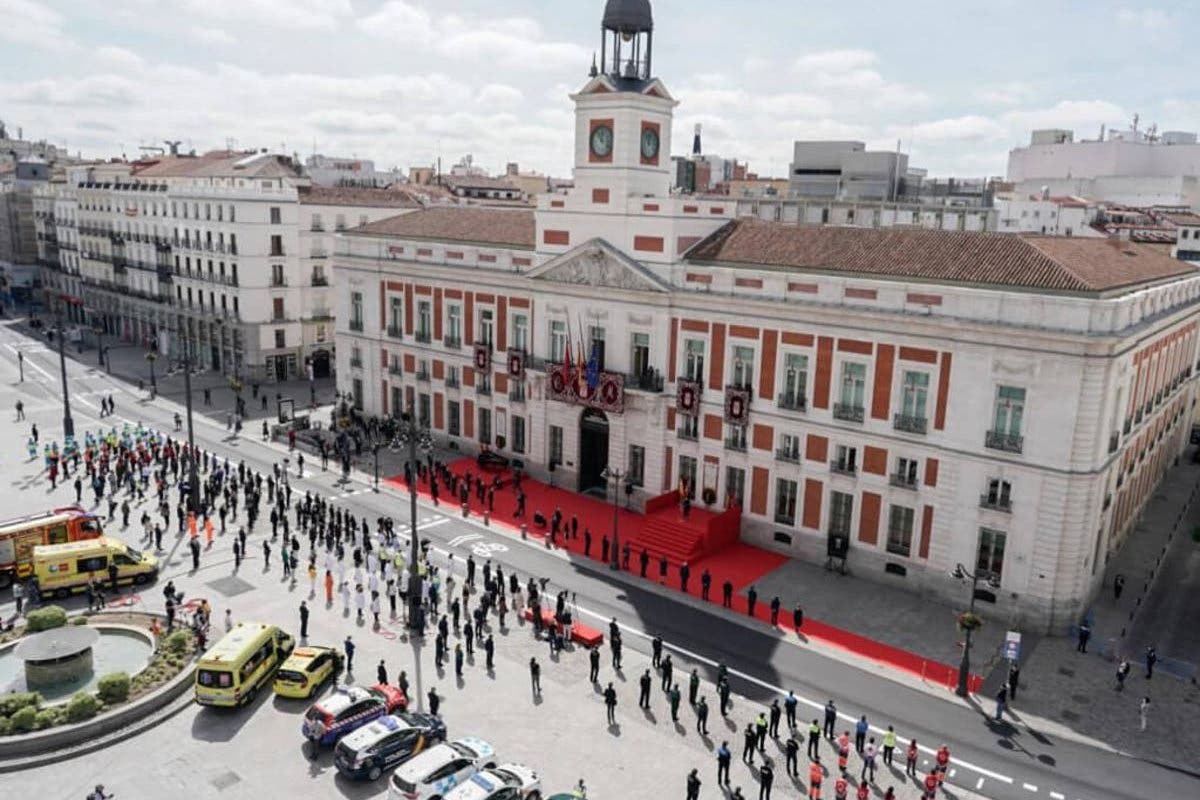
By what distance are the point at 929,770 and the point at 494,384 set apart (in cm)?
3333

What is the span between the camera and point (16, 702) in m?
26.8

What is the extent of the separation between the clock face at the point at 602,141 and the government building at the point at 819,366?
120mm

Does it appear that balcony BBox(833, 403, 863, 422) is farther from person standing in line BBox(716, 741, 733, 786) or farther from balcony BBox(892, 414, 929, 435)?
person standing in line BBox(716, 741, 733, 786)

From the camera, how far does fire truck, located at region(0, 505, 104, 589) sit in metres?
35.8

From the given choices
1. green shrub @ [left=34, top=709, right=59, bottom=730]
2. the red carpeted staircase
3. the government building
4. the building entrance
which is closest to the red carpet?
the red carpeted staircase

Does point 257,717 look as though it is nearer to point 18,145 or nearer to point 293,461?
point 293,461

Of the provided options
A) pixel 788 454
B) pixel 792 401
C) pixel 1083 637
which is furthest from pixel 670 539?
pixel 1083 637

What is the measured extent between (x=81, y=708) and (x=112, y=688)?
39.1 inches

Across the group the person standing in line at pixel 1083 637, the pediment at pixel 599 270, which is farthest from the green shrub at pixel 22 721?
the person standing in line at pixel 1083 637

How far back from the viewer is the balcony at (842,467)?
39.9 m

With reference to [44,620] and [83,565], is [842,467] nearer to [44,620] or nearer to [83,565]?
[44,620]

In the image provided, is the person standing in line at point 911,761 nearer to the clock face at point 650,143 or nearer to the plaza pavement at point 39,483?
the plaza pavement at point 39,483

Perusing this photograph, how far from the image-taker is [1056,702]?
30.5 meters

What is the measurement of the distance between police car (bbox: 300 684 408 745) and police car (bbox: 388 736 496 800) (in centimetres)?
298
